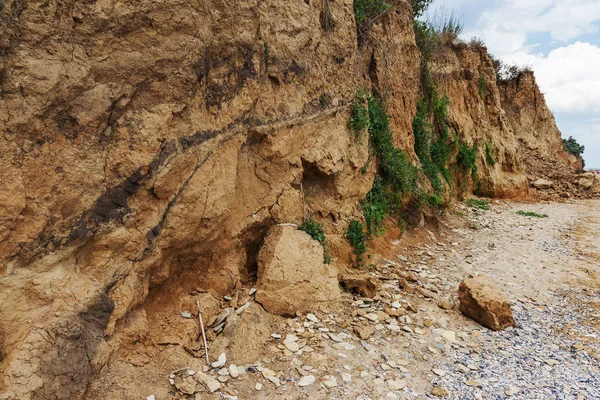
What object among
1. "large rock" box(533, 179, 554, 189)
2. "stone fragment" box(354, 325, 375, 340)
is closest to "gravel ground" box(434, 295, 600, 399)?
"stone fragment" box(354, 325, 375, 340)

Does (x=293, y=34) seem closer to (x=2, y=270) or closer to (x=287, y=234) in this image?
(x=287, y=234)

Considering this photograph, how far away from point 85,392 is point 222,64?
9.16ft

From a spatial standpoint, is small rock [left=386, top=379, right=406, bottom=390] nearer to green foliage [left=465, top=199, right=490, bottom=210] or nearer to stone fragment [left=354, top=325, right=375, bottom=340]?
stone fragment [left=354, top=325, right=375, bottom=340]

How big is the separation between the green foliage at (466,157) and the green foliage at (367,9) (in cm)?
546

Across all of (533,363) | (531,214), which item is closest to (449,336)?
(533,363)

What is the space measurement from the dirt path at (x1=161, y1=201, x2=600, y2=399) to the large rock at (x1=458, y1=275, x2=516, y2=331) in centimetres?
9

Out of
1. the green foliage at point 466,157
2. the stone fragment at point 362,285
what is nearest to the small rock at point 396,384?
the stone fragment at point 362,285

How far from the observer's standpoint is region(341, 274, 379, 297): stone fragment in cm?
434

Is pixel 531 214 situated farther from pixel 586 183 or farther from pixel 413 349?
pixel 413 349

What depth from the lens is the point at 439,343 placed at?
367 cm

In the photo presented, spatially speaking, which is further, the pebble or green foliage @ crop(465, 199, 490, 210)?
green foliage @ crop(465, 199, 490, 210)

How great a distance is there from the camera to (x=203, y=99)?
3.33 meters

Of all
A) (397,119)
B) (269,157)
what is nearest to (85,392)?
(269,157)

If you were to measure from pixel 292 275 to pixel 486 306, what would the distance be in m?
2.11
